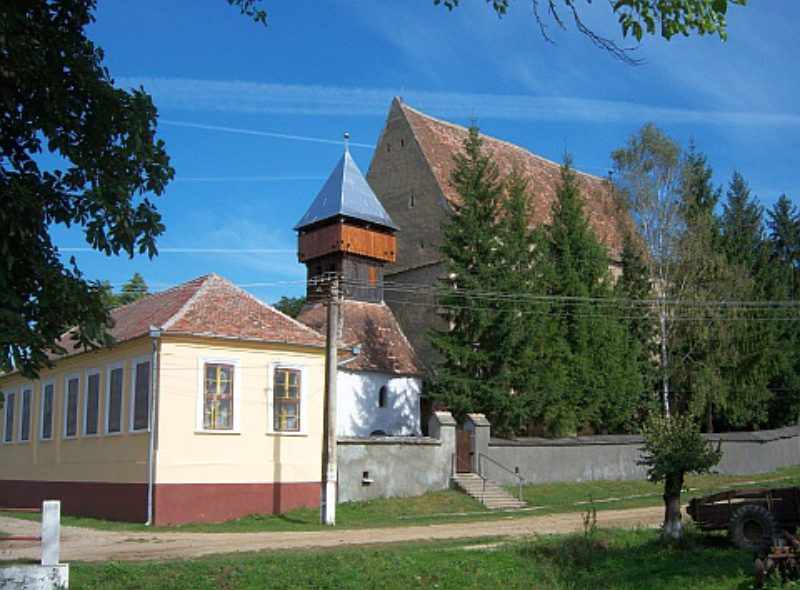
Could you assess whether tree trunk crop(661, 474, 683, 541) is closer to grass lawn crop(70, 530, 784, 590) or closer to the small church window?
grass lawn crop(70, 530, 784, 590)

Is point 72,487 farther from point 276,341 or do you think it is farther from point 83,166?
point 83,166

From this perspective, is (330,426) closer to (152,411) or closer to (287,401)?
(287,401)

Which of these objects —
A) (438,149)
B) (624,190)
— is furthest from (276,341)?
(624,190)

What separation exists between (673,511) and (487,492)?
1347 cm

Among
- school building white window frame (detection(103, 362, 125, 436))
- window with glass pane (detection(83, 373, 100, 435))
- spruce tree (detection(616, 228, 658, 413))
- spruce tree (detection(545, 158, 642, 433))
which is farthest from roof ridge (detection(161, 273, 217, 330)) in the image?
spruce tree (detection(616, 228, 658, 413))

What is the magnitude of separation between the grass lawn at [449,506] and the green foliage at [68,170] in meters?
15.0

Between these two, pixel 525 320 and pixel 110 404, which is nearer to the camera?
pixel 110 404

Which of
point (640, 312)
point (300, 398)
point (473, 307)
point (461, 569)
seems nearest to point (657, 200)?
point (640, 312)

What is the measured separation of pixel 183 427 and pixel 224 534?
4.62 metres

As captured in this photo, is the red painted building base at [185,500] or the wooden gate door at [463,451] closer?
the red painted building base at [185,500]

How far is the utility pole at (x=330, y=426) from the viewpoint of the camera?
24047 mm

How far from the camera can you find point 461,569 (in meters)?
14.5

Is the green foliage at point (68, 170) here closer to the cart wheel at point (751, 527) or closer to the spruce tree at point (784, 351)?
the cart wheel at point (751, 527)

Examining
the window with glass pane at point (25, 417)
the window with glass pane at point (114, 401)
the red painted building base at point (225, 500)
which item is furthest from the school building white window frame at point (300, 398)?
the window with glass pane at point (25, 417)
